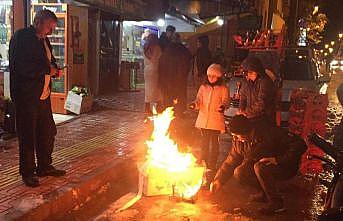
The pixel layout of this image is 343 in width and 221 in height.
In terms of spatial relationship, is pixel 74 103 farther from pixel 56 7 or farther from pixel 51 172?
pixel 51 172

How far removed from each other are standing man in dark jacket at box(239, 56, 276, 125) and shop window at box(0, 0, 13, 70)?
616cm

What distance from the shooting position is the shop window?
9.70m

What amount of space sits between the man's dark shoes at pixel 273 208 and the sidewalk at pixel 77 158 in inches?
101

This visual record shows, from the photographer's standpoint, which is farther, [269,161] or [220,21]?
[220,21]

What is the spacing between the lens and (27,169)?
18.5 feet

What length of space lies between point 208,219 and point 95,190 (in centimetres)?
195

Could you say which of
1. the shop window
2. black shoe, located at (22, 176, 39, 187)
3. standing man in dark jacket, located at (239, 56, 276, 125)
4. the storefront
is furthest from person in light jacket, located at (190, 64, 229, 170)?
the shop window

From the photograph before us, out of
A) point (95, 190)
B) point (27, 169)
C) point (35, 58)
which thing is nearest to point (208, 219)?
point (95, 190)

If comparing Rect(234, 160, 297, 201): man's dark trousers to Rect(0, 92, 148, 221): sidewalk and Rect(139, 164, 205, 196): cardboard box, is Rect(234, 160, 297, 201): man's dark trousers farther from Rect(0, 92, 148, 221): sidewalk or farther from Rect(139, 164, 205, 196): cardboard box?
Rect(0, 92, 148, 221): sidewalk

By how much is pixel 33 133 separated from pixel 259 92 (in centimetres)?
336

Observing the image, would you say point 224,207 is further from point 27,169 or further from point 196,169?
point 27,169

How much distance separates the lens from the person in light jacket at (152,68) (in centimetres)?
1031

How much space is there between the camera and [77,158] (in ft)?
23.4

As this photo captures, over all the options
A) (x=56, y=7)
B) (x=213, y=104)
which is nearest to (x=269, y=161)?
(x=213, y=104)
